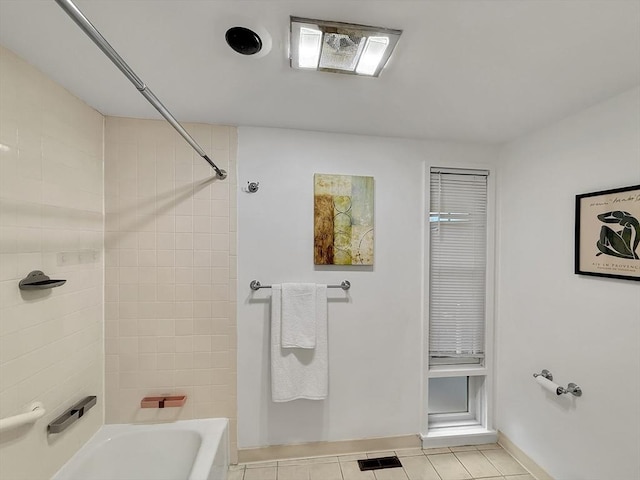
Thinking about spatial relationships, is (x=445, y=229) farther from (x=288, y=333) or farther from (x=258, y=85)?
(x=258, y=85)

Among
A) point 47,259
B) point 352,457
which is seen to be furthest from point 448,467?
point 47,259

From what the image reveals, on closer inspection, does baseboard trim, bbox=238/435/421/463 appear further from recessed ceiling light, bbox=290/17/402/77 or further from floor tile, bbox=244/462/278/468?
recessed ceiling light, bbox=290/17/402/77

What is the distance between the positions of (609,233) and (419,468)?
1738 mm

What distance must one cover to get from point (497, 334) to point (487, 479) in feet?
2.94

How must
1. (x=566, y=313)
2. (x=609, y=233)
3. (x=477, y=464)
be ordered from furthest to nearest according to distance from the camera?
(x=477, y=464), (x=566, y=313), (x=609, y=233)

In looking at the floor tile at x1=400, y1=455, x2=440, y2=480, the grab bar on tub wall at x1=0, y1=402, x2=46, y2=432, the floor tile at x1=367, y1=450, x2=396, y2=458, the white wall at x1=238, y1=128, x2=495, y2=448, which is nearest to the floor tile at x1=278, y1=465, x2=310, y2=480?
the white wall at x1=238, y1=128, x2=495, y2=448

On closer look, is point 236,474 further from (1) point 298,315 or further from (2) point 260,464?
(1) point 298,315

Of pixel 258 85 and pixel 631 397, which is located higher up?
pixel 258 85

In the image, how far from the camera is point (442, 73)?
1.21m

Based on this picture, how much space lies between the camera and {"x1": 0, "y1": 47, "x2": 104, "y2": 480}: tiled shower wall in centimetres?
111

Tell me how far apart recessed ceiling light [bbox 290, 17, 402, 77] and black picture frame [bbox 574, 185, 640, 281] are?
1.29 m

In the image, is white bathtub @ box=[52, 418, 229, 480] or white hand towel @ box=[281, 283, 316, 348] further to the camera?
white hand towel @ box=[281, 283, 316, 348]

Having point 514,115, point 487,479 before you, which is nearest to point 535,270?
point 514,115

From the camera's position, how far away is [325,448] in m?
1.86
